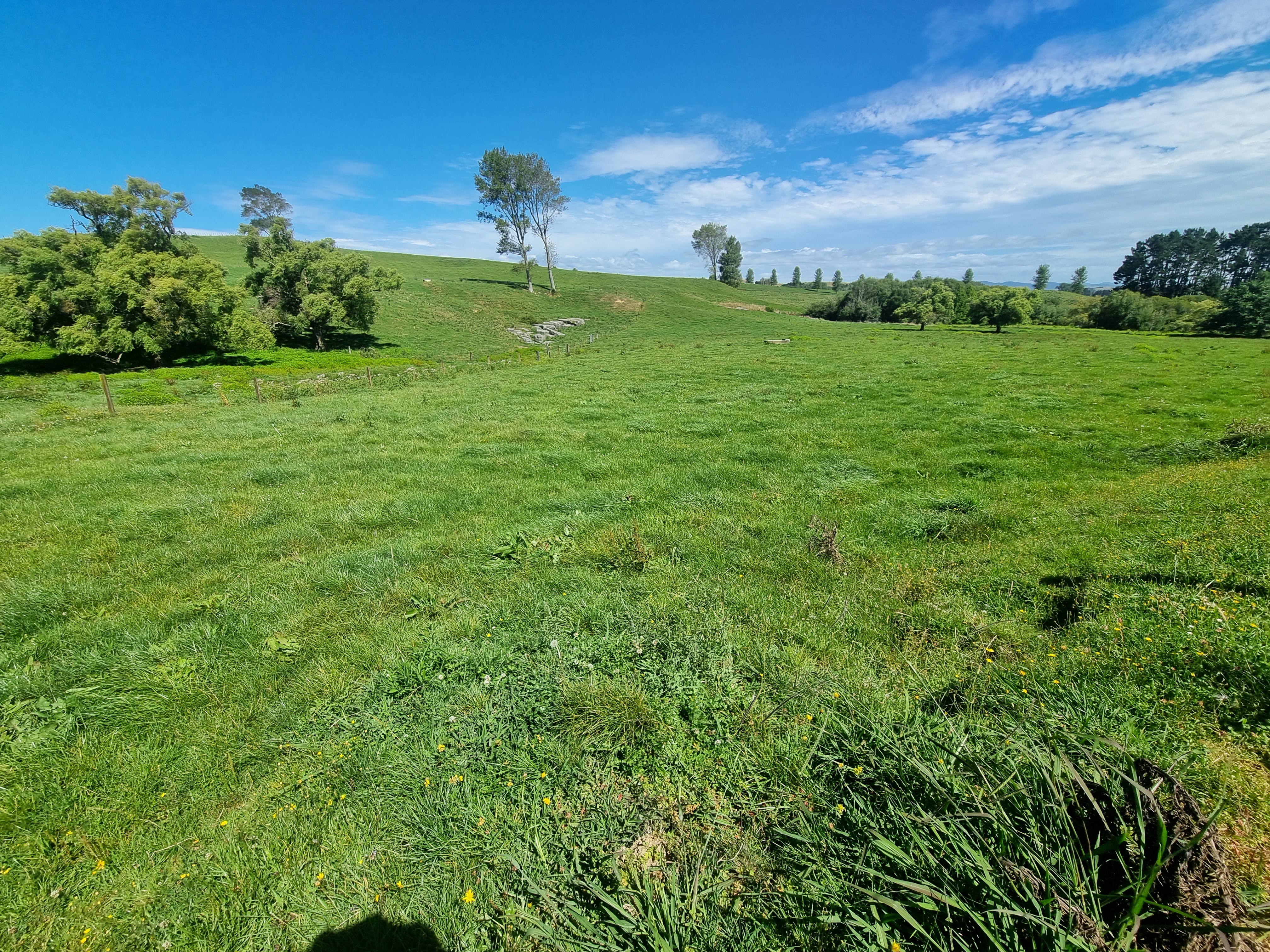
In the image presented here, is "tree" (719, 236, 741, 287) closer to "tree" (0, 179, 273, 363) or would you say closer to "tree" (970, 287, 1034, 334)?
"tree" (970, 287, 1034, 334)

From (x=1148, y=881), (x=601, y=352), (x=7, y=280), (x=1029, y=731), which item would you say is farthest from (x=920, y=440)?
(x=7, y=280)

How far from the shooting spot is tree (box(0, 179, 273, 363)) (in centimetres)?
3158

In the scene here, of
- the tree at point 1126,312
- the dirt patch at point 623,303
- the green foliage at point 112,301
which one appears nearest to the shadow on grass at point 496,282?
the dirt patch at point 623,303

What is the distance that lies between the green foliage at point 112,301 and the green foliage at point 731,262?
335ft

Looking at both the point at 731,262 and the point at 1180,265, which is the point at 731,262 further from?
the point at 1180,265

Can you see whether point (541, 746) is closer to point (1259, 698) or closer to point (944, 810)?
point (944, 810)

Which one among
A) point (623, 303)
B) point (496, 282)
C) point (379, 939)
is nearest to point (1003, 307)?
point (623, 303)

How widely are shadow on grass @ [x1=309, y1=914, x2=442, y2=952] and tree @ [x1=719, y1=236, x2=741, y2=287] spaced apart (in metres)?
126

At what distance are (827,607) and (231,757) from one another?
5825 millimetres

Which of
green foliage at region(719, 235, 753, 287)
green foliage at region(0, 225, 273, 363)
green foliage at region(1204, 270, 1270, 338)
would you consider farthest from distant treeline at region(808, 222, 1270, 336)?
green foliage at region(0, 225, 273, 363)

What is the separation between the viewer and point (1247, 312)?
168ft

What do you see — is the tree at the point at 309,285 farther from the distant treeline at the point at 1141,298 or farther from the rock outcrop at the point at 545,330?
the distant treeline at the point at 1141,298

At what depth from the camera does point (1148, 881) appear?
6.20 ft

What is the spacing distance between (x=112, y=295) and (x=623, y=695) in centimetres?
4695
